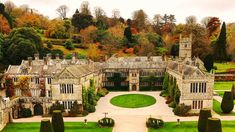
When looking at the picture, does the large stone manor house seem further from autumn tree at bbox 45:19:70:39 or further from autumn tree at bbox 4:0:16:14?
autumn tree at bbox 4:0:16:14

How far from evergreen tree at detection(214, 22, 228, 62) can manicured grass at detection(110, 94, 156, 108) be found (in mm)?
39545

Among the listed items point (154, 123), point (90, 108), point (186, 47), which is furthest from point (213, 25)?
point (154, 123)

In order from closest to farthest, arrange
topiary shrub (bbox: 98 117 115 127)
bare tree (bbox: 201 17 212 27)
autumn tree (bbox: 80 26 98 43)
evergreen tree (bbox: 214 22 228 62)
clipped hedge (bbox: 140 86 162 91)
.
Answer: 1. topiary shrub (bbox: 98 117 115 127)
2. clipped hedge (bbox: 140 86 162 91)
3. evergreen tree (bbox: 214 22 228 62)
4. autumn tree (bbox: 80 26 98 43)
5. bare tree (bbox: 201 17 212 27)

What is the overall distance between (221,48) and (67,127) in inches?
2471

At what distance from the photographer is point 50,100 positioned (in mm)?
43594

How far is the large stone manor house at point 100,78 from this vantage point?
140 ft

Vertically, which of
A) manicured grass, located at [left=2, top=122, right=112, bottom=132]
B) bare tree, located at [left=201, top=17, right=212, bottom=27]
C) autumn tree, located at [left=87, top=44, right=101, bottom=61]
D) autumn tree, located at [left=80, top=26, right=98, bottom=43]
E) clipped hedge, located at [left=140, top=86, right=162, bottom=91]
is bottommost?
manicured grass, located at [left=2, top=122, right=112, bottom=132]

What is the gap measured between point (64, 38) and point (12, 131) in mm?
65074

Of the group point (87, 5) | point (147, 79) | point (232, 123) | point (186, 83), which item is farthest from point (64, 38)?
point (232, 123)

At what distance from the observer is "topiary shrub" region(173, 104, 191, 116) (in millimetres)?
41503

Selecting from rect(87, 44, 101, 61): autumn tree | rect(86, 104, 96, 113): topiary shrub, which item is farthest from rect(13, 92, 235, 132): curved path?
rect(87, 44, 101, 61): autumn tree

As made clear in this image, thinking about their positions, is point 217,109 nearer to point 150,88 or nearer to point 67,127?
point 150,88

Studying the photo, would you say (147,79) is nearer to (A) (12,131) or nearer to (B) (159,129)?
(B) (159,129)

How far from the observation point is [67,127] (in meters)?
37.2
